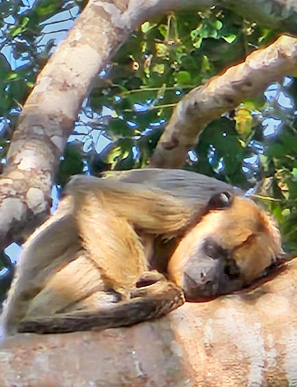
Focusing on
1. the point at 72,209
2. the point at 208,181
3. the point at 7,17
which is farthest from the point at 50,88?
the point at 7,17

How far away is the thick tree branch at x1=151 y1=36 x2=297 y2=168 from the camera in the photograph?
11.3 feet

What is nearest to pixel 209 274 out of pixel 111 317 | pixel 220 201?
pixel 220 201

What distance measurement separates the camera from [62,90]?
10.4 ft

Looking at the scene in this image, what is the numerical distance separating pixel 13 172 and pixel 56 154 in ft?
0.71

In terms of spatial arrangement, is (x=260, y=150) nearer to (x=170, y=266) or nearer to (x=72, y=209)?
(x=170, y=266)

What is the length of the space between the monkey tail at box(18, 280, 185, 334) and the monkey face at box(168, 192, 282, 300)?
25.8 inches

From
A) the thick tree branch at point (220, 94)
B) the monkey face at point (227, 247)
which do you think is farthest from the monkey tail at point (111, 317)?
the thick tree branch at point (220, 94)

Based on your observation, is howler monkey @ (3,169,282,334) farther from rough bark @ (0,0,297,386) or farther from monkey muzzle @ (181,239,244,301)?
rough bark @ (0,0,297,386)

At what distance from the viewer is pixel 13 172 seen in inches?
112

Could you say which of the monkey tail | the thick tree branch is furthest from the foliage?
the monkey tail

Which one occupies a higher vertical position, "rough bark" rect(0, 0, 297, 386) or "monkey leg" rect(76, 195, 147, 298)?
"rough bark" rect(0, 0, 297, 386)

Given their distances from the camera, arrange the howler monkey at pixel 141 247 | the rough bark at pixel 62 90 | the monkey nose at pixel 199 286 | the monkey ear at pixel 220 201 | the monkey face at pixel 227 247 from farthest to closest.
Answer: the monkey ear at pixel 220 201 < the monkey face at pixel 227 247 < the monkey nose at pixel 199 286 < the howler monkey at pixel 141 247 < the rough bark at pixel 62 90

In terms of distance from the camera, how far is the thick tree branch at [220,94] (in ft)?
11.3

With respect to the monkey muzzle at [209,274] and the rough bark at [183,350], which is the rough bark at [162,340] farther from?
the monkey muzzle at [209,274]
